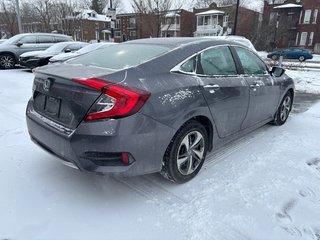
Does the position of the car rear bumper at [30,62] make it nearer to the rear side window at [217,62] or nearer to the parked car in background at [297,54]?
the rear side window at [217,62]

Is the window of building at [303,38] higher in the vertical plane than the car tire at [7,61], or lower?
higher

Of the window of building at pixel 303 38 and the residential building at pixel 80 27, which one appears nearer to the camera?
the residential building at pixel 80 27

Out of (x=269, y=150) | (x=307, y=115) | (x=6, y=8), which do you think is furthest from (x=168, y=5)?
(x=269, y=150)

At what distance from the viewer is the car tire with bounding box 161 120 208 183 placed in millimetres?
2670

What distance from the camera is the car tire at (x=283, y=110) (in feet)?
15.8

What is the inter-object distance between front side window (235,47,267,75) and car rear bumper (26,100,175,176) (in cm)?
182

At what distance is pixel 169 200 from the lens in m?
2.64

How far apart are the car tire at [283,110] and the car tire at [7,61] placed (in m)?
12.2

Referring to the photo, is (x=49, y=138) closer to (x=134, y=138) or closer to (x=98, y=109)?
(x=98, y=109)

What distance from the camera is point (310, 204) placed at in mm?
2627

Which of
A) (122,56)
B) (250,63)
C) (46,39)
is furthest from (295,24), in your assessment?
(122,56)

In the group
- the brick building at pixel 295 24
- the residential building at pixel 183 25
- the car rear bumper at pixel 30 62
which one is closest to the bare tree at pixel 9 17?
the residential building at pixel 183 25

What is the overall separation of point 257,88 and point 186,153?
5.49 ft

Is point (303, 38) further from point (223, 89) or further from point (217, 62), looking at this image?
point (223, 89)
